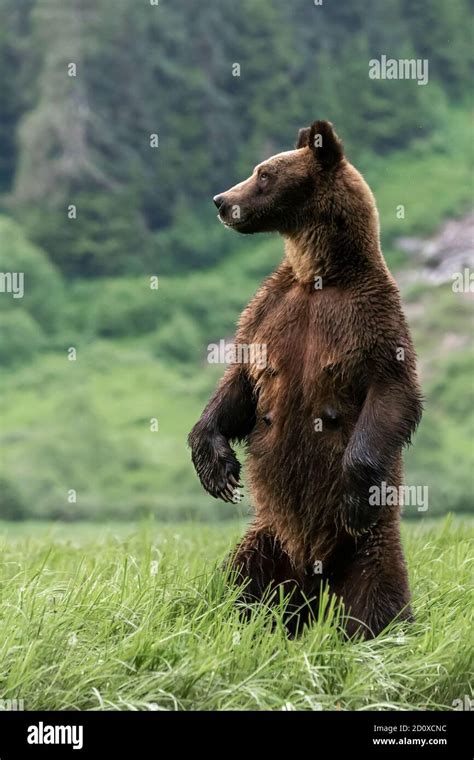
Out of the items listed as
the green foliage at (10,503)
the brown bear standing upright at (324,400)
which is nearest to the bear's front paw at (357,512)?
the brown bear standing upright at (324,400)

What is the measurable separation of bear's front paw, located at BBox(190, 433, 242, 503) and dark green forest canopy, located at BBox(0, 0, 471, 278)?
370 inches

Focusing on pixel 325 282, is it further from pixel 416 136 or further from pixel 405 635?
pixel 416 136

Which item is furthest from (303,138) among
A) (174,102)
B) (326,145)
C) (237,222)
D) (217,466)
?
(174,102)

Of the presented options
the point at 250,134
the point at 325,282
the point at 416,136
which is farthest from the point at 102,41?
the point at 325,282

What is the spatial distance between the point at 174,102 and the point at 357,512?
11.2m

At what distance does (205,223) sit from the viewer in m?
14.4

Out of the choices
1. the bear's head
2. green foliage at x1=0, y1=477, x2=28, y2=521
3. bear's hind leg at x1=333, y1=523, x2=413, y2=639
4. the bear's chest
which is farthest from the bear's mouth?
green foliage at x1=0, y1=477, x2=28, y2=521

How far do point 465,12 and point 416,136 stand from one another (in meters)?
1.99

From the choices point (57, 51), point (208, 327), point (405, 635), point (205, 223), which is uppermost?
point (57, 51)

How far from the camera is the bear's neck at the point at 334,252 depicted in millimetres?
4516

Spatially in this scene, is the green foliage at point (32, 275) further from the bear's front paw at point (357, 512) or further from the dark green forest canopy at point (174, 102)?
the bear's front paw at point (357, 512)

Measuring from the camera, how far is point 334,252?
4.52 m

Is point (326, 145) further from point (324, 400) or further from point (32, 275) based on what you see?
Answer: point (32, 275)

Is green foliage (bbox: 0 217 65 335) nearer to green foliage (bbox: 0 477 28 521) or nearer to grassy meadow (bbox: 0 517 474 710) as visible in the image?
green foliage (bbox: 0 477 28 521)
